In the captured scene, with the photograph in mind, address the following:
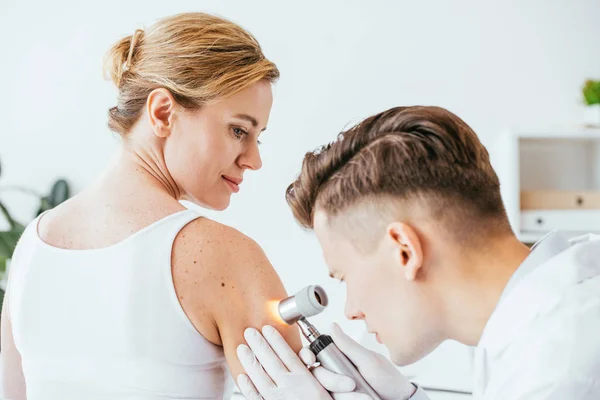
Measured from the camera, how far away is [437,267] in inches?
37.7

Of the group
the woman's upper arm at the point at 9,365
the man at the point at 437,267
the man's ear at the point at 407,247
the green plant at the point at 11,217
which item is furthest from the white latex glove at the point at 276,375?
the green plant at the point at 11,217

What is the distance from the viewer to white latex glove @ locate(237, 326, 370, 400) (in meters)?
1.05

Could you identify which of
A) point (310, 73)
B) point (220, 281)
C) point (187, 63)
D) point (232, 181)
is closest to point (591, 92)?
point (310, 73)

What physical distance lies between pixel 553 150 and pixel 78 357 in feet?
8.13

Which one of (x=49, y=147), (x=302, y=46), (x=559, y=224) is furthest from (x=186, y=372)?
(x=49, y=147)

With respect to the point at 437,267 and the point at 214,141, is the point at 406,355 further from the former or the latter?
the point at 214,141

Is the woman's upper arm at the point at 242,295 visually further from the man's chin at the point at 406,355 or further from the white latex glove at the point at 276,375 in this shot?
the man's chin at the point at 406,355

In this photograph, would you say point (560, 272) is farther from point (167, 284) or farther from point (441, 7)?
point (441, 7)

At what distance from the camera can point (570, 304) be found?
808 mm

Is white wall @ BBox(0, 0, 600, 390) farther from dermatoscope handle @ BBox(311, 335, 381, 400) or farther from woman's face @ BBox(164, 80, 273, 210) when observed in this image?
dermatoscope handle @ BBox(311, 335, 381, 400)

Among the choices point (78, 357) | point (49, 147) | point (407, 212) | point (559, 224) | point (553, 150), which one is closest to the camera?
point (407, 212)

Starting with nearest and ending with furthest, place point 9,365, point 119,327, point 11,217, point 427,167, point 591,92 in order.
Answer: point 427,167 → point 119,327 → point 9,365 → point 591,92 → point 11,217

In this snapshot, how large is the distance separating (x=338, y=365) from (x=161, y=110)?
495 mm

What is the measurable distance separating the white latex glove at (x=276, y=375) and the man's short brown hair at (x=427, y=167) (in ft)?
0.78
